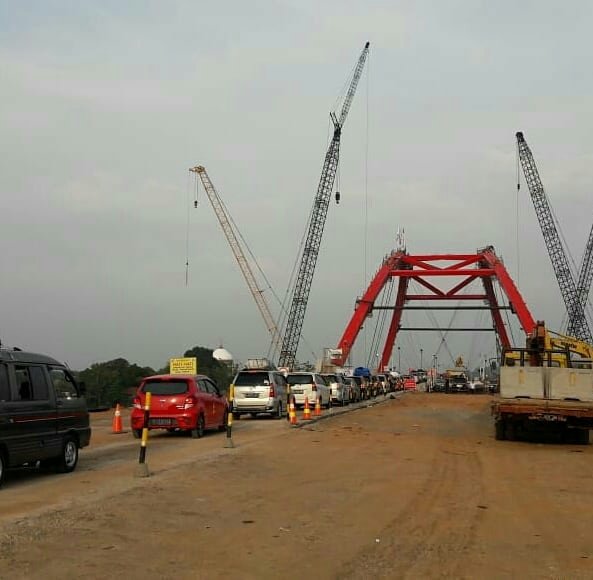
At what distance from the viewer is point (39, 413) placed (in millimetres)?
11398

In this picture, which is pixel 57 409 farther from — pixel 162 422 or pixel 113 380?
pixel 113 380

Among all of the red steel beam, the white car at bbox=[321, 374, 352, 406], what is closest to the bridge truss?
the red steel beam

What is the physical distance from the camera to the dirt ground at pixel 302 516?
673 centimetres

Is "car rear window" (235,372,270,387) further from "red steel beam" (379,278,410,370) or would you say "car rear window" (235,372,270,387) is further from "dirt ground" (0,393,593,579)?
"red steel beam" (379,278,410,370)

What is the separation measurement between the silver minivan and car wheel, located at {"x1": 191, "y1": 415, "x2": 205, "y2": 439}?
622 cm

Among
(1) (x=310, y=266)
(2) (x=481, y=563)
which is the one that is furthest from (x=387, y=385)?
(2) (x=481, y=563)

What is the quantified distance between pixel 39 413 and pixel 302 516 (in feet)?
15.5

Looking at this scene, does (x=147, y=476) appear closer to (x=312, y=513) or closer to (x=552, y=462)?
(x=312, y=513)

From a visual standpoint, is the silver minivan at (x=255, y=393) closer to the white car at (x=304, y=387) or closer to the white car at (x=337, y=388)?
the white car at (x=304, y=387)

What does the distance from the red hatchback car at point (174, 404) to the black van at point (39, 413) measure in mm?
5478

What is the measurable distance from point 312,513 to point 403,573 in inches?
106

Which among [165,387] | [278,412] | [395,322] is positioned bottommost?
[278,412]

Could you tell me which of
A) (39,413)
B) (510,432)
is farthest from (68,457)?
(510,432)

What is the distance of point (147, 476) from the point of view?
11.6 meters
